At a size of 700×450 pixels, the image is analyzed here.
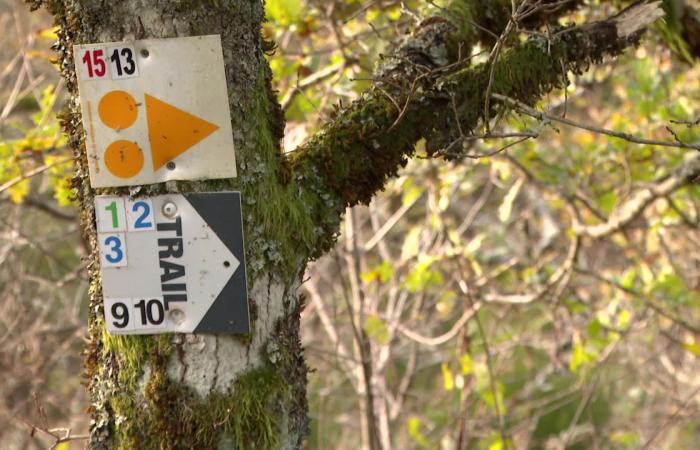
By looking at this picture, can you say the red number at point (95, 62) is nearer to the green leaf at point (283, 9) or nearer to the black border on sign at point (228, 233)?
the black border on sign at point (228, 233)

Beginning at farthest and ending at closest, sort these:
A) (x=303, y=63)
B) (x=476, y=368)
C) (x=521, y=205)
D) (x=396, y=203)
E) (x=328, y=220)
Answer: (x=521, y=205) < (x=396, y=203) < (x=476, y=368) < (x=303, y=63) < (x=328, y=220)

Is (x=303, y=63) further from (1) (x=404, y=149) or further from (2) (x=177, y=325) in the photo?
(2) (x=177, y=325)

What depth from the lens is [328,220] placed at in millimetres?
1880

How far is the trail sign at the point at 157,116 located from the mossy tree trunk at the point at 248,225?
0.11ft

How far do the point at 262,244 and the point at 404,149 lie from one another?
0.49 meters

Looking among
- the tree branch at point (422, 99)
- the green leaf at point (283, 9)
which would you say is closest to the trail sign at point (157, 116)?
the tree branch at point (422, 99)

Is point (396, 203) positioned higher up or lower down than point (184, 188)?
higher up

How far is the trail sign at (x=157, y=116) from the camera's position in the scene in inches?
64.9

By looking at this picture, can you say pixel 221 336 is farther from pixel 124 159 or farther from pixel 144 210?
pixel 124 159

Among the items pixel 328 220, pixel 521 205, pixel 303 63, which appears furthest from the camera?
pixel 521 205

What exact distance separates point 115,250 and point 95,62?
0.39m

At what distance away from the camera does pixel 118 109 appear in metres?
1.67

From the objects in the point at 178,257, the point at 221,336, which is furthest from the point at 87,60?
the point at 221,336

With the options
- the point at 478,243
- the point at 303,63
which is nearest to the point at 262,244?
the point at 303,63
